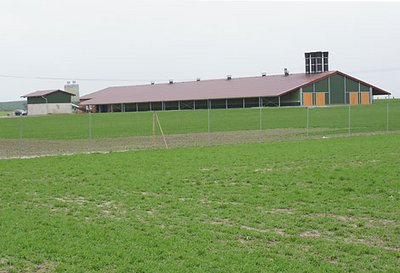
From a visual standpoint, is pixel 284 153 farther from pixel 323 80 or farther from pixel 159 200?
pixel 323 80

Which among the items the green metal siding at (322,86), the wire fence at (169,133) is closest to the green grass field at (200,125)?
the wire fence at (169,133)

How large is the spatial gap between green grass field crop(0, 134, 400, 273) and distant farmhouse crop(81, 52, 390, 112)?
56621 millimetres

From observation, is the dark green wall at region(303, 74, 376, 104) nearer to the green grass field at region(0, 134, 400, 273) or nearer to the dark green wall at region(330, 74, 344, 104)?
the dark green wall at region(330, 74, 344, 104)

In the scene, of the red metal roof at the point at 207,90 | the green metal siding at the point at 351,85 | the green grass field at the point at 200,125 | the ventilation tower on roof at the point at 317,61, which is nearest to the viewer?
the green grass field at the point at 200,125

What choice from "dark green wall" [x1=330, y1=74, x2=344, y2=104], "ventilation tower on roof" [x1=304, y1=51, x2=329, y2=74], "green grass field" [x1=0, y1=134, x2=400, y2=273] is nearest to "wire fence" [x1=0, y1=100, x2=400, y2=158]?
"dark green wall" [x1=330, y1=74, x2=344, y2=104]

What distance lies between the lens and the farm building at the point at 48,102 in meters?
97.0

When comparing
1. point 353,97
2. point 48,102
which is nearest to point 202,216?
point 353,97

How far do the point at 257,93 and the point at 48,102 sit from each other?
A: 41.2 meters

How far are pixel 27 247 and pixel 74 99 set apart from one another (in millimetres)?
105949

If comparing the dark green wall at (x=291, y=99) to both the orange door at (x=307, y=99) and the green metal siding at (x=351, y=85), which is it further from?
the green metal siding at (x=351, y=85)

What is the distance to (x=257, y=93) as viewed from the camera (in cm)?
7356

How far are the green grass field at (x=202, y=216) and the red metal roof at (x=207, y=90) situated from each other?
187ft

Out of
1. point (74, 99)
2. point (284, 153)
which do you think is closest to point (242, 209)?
point (284, 153)

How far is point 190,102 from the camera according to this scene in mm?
80375
